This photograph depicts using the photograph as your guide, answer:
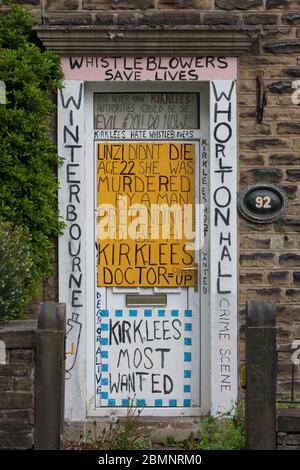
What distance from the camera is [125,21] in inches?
303

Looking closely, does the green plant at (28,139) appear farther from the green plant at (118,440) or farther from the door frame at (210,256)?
the green plant at (118,440)

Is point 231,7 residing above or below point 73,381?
Result: above

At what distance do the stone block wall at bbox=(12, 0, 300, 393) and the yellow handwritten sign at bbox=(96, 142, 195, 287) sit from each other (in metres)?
0.51

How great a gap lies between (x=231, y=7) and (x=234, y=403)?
11.0ft

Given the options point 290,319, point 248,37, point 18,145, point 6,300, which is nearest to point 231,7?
point 248,37

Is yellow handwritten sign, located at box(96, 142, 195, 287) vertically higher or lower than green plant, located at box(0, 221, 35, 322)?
higher

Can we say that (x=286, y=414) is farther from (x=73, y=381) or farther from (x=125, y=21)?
(x=125, y=21)

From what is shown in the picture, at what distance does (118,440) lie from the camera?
662 centimetres

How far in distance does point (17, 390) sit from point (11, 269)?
87cm

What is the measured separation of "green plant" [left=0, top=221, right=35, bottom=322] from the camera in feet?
20.7
